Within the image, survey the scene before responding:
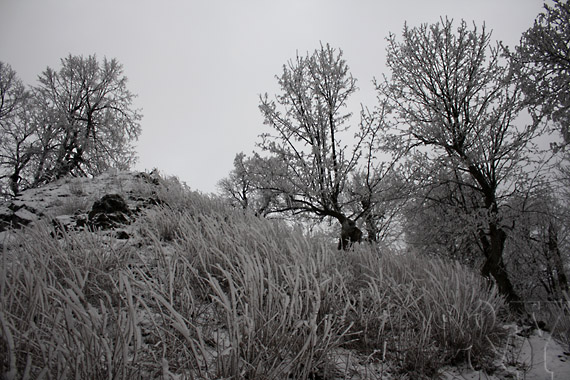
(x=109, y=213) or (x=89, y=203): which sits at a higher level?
(x=89, y=203)

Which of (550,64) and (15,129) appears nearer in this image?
(550,64)

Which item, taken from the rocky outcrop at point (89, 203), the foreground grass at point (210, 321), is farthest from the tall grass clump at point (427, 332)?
the rocky outcrop at point (89, 203)

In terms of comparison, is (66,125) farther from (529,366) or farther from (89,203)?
(529,366)

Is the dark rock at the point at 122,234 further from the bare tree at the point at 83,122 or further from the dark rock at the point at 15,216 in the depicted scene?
the bare tree at the point at 83,122

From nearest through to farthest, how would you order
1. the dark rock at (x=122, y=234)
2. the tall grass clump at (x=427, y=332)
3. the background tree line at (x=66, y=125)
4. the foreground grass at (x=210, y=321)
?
the foreground grass at (x=210, y=321) < the tall grass clump at (x=427, y=332) < the dark rock at (x=122, y=234) < the background tree line at (x=66, y=125)

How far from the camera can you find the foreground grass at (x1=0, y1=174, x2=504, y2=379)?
1.10 meters

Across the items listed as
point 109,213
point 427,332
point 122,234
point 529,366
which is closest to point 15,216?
point 109,213

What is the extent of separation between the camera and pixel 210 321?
175 centimetres

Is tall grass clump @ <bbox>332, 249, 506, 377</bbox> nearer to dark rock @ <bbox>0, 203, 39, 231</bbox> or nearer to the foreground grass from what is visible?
the foreground grass

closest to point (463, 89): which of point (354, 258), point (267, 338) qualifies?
point (354, 258)

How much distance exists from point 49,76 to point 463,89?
1654 cm

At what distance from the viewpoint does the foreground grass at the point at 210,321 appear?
3.59ft

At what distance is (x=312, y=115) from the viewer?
846cm

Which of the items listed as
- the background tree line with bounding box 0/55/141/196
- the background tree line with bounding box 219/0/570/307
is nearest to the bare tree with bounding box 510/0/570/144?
the background tree line with bounding box 219/0/570/307
